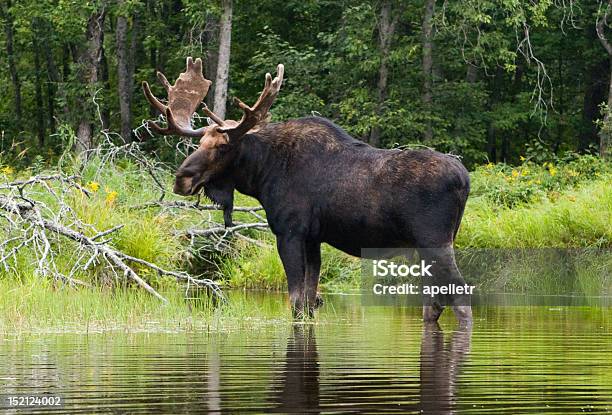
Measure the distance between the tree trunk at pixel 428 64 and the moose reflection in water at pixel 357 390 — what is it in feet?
62.3

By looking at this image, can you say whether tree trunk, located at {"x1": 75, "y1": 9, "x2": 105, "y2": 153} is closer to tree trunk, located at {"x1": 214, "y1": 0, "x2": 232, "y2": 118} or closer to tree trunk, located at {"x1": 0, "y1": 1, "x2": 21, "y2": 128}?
tree trunk, located at {"x1": 214, "y1": 0, "x2": 232, "y2": 118}

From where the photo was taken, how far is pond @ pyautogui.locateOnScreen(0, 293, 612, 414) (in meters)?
6.21

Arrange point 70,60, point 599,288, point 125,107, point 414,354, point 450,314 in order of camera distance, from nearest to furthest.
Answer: point 414,354
point 450,314
point 599,288
point 125,107
point 70,60

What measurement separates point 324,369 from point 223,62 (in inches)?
772

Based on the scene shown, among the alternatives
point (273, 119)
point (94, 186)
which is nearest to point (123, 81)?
point (273, 119)

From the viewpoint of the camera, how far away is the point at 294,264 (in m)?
12.0

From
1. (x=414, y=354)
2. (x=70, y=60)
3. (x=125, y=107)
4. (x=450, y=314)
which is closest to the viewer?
(x=414, y=354)

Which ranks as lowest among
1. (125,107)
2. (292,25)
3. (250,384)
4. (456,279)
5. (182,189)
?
(250,384)

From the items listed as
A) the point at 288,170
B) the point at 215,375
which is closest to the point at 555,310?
the point at 288,170

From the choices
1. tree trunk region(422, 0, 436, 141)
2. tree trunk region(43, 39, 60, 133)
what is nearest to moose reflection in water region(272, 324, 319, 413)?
tree trunk region(422, 0, 436, 141)

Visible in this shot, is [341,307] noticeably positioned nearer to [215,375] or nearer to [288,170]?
[288,170]

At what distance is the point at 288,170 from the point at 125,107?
23100 millimetres

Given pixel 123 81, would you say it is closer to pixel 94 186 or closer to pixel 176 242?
pixel 176 242

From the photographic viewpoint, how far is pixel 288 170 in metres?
12.1
